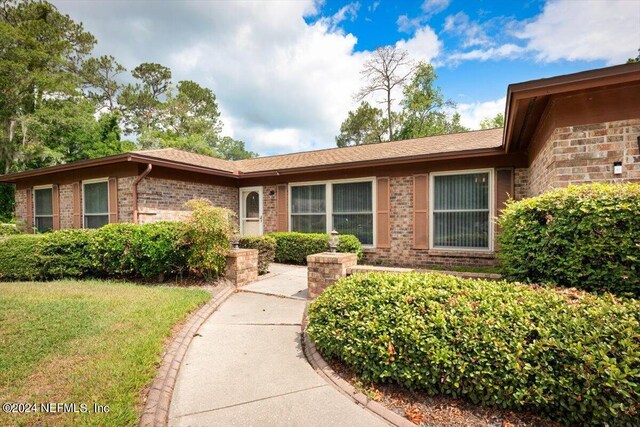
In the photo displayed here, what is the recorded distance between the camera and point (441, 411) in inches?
94.6

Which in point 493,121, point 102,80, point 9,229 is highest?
point 102,80

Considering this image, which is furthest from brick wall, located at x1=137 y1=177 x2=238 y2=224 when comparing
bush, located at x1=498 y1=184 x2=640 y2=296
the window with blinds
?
bush, located at x1=498 y1=184 x2=640 y2=296

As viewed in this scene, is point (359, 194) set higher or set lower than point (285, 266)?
higher

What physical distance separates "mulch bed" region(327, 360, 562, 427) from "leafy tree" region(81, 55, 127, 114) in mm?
31430

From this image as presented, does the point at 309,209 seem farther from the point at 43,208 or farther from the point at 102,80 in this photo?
the point at 102,80

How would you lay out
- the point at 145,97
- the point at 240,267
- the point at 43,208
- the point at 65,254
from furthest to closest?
the point at 145,97, the point at 43,208, the point at 65,254, the point at 240,267

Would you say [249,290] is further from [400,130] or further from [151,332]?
[400,130]

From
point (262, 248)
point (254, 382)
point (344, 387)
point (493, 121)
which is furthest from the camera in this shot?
point (493, 121)

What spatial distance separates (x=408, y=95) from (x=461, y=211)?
18.5 m

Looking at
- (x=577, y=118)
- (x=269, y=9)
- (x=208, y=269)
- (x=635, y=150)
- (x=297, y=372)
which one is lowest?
(x=297, y=372)

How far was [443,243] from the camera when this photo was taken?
314 inches

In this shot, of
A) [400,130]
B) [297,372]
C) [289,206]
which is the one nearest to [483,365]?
[297,372]

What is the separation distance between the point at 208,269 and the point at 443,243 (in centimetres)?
595

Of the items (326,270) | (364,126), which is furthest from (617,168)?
(364,126)
